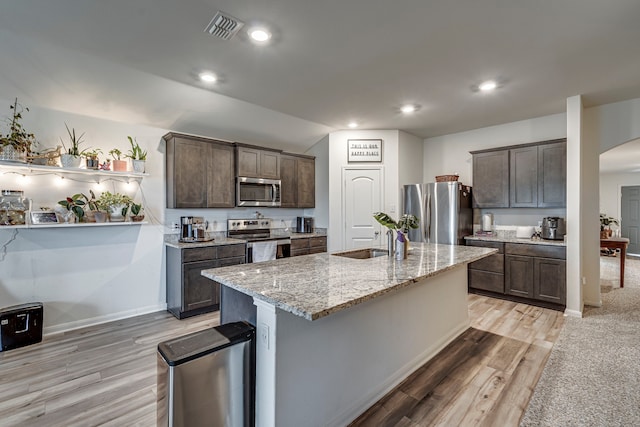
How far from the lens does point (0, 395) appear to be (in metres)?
2.19

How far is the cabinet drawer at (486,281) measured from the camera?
435 cm

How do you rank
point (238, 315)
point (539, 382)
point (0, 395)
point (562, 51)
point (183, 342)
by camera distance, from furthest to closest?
point (562, 51), point (539, 382), point (0, 395), point (238, 315), point (183, 342)

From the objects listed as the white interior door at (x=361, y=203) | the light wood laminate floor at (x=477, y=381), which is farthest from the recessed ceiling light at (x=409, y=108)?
the light wood laminate floor at (x=477, y=381)

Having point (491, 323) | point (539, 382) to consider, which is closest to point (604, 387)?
point (539, 382)

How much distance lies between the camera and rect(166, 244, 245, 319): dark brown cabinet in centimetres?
362

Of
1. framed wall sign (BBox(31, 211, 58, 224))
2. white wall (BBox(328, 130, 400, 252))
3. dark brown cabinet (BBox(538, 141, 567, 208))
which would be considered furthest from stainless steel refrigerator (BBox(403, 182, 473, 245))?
framed wall sign (BBox(31, 211, 58, 224))

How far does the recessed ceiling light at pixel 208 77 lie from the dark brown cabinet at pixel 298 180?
81.0 inches

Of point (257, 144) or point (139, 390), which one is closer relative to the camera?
point (139, 390)

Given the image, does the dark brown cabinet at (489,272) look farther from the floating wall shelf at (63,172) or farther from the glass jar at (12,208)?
the glass jar at (12,208)

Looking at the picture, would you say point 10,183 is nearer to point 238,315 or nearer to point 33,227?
point 33,227

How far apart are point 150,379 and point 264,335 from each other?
4.82 feet

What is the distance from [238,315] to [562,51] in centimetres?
337

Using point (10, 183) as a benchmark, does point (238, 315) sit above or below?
below

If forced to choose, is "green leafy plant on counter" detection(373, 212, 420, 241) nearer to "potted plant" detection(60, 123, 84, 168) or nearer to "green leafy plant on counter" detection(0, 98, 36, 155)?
"potted plant" detection(60, 123, 84, 168)
